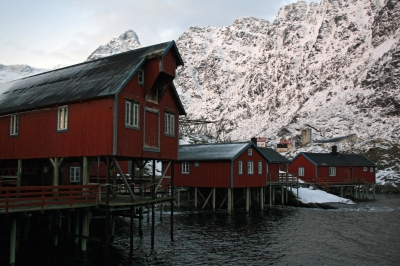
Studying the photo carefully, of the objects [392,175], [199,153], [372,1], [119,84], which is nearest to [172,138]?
[119,84]

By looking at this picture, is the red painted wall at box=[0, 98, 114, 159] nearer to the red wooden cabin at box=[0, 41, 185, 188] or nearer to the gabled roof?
the red wooden cabin at box=[0, 41, 185, 188]

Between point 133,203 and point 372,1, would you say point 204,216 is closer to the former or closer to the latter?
point 133,203

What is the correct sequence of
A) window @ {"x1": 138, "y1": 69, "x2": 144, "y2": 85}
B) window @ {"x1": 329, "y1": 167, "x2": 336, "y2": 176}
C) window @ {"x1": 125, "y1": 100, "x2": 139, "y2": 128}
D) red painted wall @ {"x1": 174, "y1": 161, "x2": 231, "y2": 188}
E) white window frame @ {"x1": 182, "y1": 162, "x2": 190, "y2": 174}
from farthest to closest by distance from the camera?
window @ {"x1": 329, "y1": 167, "x2": 336, "y2": 176} < white window frame @ {"x1": 182, "y1": 162, "x2": 190, "y2": 174} < red painted wall @ {"x1": 174, "y1": 161, "x2": 231, "y2": 188} < window @ {"x1": 138, "y1": 69, "x2": 144, "y2": 85} < window @ {"x1": 125, "y1": 100, "x2": 139, "y2": 128}

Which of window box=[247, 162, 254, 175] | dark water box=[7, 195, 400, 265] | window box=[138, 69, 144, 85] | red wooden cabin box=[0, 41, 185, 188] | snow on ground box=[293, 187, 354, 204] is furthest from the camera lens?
snow on ground box=[293, 187, 354, 204]

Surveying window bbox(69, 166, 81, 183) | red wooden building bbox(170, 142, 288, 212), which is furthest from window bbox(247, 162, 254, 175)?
window bbox(69, 166, 81, 183)

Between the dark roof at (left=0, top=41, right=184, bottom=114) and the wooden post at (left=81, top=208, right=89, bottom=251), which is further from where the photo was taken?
the dark roof at (left=0, top=41, right=184, bottom=114)

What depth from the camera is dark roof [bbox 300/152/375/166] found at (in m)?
65.6

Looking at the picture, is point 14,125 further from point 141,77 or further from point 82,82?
point 141,77

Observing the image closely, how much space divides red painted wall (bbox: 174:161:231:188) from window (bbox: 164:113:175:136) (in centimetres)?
1566

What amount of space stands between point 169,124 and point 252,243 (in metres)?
9.78

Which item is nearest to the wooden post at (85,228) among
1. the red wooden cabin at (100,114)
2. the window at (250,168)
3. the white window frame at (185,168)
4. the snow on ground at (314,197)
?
the red wooden cabin at (100,114)

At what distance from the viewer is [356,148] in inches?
3907

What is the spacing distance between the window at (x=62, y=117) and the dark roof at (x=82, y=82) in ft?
1.57

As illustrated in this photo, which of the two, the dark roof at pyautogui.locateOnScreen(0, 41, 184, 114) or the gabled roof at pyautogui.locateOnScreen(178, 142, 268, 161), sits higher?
the dark roof at pyautogui.locateOnScreen(0, 41, 184, 114)
